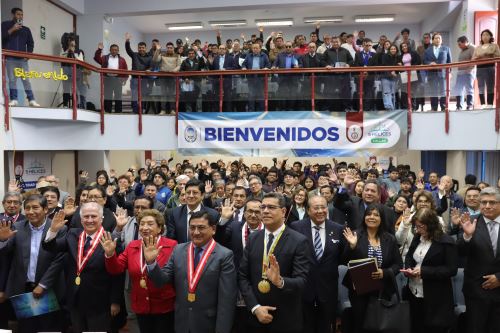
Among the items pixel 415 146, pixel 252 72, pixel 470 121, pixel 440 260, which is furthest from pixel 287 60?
pixel 440 260

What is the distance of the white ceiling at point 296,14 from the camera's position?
13398 millimetres

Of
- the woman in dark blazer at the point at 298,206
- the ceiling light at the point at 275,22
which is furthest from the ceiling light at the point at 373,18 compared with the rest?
the woman in dark blazer at the point at 298,206

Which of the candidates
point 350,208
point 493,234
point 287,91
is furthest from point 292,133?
point 493,234

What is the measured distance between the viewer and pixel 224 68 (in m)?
9.45

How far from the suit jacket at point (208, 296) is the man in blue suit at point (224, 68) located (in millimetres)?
6273

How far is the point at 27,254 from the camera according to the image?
146 inches

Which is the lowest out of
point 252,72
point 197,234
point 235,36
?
point 197,234

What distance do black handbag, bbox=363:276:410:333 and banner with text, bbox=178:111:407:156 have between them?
17.0 feet

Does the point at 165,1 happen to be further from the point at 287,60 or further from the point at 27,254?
the point at 27,254

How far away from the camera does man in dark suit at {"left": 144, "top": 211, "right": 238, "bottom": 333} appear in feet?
9.80

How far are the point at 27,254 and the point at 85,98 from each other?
218 inches

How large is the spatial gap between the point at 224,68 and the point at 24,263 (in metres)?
6.57

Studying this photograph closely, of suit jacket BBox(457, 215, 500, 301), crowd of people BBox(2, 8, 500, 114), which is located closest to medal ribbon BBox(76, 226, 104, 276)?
suit jacket BBox(457, 215, 500, 301)

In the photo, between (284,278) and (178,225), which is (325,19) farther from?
(284,278)
